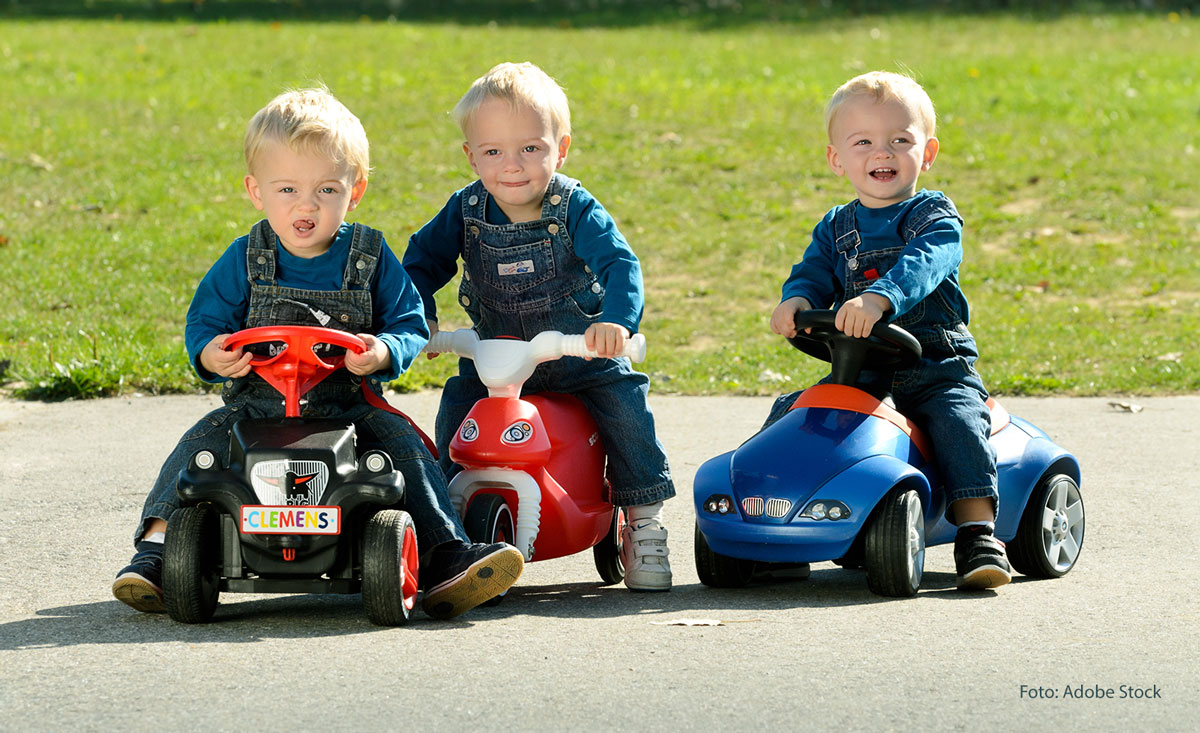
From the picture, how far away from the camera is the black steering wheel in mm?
4727

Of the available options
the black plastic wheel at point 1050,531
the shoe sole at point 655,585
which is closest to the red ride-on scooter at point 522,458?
the shoe sole at point 655,585

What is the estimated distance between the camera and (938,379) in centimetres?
490

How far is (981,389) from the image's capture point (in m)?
5.00

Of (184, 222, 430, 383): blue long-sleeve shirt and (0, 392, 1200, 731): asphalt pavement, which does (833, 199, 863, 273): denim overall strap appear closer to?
(0, 392, 1200, 731): asphalt pavement

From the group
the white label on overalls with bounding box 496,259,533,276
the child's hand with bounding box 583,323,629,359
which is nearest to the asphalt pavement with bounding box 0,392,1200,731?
the child's hand with bounding box 583,323,629,359

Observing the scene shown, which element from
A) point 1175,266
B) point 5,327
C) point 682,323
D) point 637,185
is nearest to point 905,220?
point 682,323

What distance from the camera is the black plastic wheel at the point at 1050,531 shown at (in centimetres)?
498

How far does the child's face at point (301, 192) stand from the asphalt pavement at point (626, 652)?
1.11 metres

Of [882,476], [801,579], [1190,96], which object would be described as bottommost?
[801,579]

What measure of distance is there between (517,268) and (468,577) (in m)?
1.17

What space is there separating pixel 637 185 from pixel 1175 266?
4306 mm

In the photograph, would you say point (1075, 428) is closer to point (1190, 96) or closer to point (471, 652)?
point (471, 652)

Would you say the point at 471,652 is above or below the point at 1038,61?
below

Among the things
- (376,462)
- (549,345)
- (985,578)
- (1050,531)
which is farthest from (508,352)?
(1050,531)
